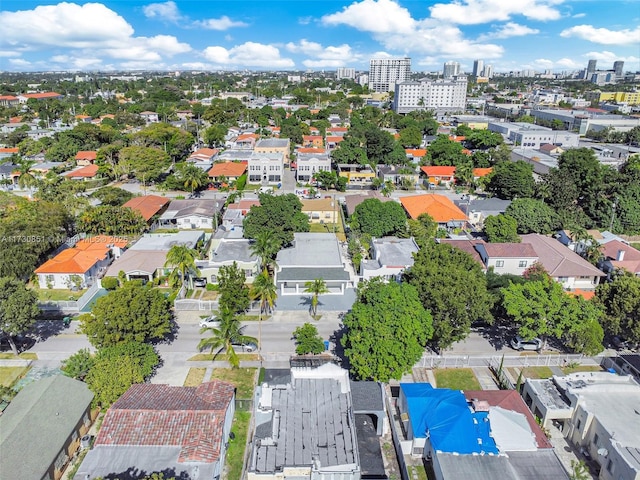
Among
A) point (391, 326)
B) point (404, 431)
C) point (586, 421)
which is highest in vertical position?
point (391, 326)

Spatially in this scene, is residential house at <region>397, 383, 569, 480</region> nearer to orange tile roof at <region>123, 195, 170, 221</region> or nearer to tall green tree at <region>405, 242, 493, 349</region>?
tall green tree at <region>405, 242, 493, 349</region>

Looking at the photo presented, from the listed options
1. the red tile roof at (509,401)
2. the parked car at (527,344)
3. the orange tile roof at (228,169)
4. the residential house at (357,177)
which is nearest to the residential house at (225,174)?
the orange tile roof at (228,169)

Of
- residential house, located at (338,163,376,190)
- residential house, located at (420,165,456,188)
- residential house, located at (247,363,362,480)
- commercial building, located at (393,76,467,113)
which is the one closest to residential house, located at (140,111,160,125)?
residential house, located at (338,163,376,190)

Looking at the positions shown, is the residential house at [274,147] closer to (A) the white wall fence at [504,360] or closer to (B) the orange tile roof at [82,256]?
(B) the orange tile roof at [82,256]

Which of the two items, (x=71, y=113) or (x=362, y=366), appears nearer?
(x=362, y=366)

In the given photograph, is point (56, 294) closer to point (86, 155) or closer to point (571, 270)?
point (571, 270)

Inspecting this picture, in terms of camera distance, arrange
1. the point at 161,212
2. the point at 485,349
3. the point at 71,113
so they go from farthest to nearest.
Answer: the point at 71,113, the point at 161,212, the point at 485,349

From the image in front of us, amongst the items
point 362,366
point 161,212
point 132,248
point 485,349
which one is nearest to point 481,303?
point 485,349

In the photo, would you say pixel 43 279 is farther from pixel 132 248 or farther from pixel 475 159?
pixel 475 159
